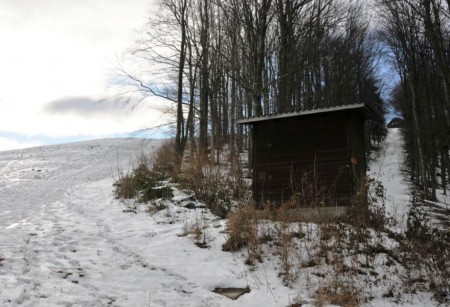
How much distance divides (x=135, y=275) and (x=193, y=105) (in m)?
17.8

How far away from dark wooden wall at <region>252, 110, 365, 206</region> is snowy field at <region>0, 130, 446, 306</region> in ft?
7.09

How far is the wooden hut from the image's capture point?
35.4ft

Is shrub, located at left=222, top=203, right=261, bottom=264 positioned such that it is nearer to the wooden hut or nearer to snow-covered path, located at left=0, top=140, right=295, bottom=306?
snow-covered path, located at left=0, top=140, right=295, bottom=306

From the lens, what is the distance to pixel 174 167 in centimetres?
1524

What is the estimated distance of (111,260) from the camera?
670cm

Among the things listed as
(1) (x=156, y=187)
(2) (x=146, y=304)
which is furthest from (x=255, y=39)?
(2) (x=146, y=304)

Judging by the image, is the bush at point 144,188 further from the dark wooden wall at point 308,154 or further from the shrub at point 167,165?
the dark wooden wall at point 308,154

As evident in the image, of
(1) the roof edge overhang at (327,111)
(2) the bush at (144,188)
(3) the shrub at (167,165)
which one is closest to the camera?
(1) the roof edge overhang at (327,111)

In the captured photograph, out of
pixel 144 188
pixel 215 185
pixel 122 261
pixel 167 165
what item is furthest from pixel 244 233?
pixel 167 165

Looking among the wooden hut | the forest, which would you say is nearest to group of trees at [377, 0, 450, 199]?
the forest

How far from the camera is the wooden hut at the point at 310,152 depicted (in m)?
10.8

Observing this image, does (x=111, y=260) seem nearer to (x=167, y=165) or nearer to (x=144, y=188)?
(x=144, y=188)

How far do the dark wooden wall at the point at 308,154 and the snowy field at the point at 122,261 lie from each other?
2.16 metres

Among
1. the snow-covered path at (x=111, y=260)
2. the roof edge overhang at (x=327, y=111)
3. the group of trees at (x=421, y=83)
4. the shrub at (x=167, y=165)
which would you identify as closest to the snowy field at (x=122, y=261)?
the snow-covered path at (x=111, y=260)
